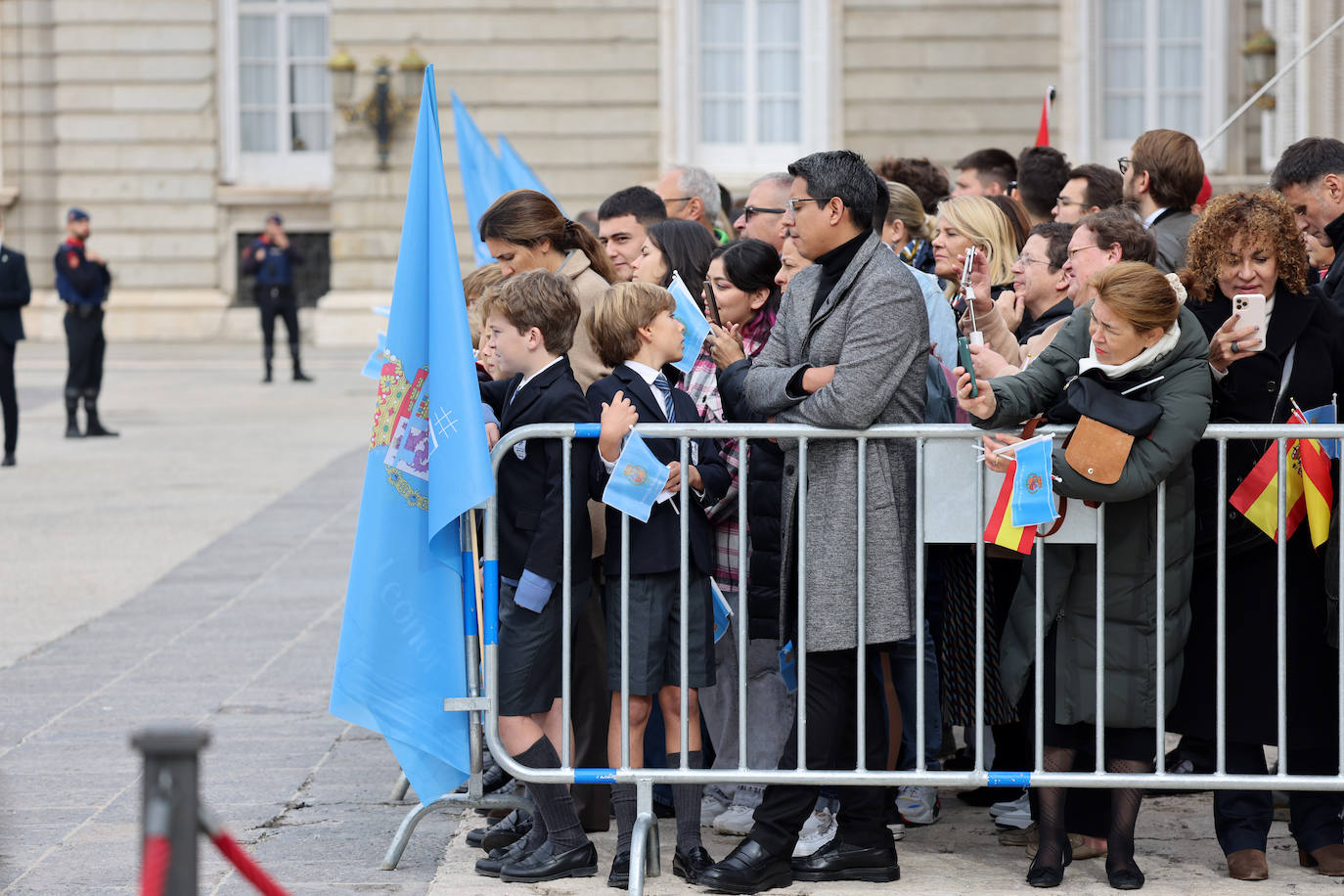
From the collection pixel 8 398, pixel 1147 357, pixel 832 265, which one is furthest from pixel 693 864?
pixel 8 398

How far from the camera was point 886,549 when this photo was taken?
4.62 m

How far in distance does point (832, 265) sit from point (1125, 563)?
1092 mm

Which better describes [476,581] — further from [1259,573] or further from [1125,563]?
[1259,573]

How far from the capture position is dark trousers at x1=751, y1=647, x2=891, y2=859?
15.4 feet

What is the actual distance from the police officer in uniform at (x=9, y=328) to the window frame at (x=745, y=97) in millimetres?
11707

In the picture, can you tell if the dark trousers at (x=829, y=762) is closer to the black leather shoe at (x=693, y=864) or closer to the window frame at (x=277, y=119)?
the black leather shoe at (x=693, y=864)

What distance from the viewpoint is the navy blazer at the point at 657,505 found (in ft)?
15.6

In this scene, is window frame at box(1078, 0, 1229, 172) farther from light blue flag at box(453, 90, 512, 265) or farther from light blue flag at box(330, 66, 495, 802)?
light blue flag at box(330, 66, 495, 802)

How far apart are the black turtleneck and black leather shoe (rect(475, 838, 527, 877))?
1.65m

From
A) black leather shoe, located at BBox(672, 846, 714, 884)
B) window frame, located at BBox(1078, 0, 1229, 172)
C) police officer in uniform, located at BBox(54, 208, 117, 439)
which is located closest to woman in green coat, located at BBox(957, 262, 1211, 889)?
black leather shoe, located at BBox(672, 846, 714, 884)

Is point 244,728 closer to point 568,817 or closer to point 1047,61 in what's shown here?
point 568,817

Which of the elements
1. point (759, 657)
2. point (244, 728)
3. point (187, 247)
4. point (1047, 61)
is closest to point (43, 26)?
point (187, 247)

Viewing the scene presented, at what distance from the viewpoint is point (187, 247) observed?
2577 cm

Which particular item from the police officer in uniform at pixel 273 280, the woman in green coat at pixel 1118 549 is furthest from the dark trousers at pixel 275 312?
the woman in green coat at pixel 1118 549
